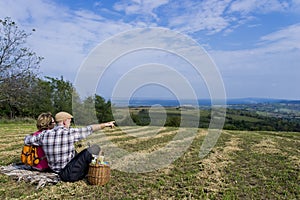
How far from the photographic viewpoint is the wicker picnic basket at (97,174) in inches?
199

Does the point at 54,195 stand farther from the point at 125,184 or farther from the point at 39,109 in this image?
the point at 39,109

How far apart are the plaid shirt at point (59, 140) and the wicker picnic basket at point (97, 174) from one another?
1.96 feet

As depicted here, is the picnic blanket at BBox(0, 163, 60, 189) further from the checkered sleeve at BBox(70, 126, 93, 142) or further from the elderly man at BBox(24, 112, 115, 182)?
the checkered sleeve at BBox(70, 126, 93, 142)

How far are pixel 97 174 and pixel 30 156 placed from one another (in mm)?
1630

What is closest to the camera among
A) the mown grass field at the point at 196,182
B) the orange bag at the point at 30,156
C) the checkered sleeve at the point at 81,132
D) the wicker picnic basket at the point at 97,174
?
the mown grass field at the point at 196,182

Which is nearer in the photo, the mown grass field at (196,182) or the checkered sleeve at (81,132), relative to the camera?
the mown grass field at (196,182)

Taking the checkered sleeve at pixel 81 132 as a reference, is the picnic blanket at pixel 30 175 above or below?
below

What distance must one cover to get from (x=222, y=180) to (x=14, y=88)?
23288mm

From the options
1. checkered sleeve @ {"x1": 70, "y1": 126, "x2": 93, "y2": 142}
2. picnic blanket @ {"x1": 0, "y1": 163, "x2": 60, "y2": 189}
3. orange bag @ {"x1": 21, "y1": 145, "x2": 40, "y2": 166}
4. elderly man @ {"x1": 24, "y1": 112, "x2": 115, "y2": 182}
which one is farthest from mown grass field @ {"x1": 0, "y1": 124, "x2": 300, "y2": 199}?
checkered sleeve @ {"x1": 70, "y1": 126, "x2": 93, "y2": 142}

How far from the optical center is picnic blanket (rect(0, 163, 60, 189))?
16.6ft

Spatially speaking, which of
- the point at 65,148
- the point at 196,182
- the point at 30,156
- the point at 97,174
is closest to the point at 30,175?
the point at 30,156

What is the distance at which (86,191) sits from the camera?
16.0 ft

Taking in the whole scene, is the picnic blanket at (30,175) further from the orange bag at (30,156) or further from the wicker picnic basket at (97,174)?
the wicker picnic basket at (97,174)

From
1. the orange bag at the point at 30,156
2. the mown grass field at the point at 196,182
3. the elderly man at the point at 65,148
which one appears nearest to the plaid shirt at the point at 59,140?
the elderly man at the point at 65,148
